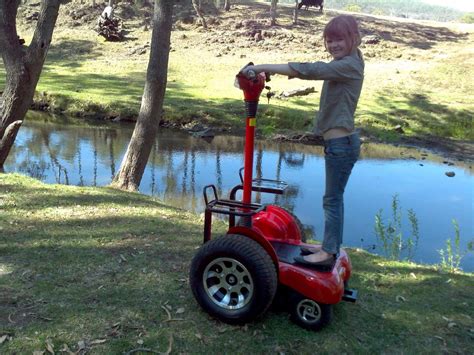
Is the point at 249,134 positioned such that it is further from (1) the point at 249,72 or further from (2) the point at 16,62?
(2) the point at 16,62

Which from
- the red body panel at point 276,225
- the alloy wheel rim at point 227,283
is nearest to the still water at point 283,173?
the red body panel at point 276,225

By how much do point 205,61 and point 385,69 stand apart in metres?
9.52

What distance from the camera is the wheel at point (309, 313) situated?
351 centimetres

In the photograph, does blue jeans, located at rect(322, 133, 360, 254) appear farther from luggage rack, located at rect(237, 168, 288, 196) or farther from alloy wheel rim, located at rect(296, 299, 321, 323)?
luggage rack, located at rect(237, 168, 288, 196)

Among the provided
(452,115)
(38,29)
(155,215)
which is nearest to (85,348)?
(155,215)

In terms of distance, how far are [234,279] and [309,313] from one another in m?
0.58

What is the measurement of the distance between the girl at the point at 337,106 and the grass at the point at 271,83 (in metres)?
13.9

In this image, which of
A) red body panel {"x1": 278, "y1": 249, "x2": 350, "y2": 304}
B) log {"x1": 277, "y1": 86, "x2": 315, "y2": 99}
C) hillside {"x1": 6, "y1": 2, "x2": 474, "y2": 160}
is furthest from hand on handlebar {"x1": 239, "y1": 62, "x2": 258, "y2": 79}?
log {"x1": 277, "y1": 86, "x2": 315, "y2": 99}

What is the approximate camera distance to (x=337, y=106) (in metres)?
3.47

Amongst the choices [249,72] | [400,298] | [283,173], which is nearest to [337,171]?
[249,72]

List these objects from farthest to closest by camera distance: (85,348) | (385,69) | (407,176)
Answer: (385,69)
(407,176)
(85,348)

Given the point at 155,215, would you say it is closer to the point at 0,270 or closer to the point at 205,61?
the point at 0,270

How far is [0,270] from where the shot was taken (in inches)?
163

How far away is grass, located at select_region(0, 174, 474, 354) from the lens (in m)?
3.31
